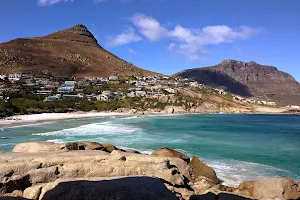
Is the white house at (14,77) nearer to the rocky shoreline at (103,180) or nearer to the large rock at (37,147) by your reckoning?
the large rock at (37,147)

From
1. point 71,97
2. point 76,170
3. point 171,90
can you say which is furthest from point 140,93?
point 76,170

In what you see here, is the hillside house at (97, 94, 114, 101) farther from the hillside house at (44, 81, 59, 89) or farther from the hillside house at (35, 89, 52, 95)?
the hillside house at (44, 81, 59, 89)

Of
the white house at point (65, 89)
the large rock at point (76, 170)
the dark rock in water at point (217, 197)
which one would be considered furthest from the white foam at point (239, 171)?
the white house at point (65, 89)

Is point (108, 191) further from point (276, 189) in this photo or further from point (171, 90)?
point (171, 90)

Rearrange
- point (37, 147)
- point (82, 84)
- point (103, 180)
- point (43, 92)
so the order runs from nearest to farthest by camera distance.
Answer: point (103, 180), point (37, 147), point (43, 92), point (82, 84)

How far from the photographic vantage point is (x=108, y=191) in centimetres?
732

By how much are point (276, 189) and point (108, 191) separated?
9.97 metres

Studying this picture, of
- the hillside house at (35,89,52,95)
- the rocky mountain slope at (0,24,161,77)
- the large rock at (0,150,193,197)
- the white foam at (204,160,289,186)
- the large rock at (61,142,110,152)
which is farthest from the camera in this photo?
the rocky mountain slope at (0,24,161,77)

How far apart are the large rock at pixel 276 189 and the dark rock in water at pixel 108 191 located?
8160 millimetres

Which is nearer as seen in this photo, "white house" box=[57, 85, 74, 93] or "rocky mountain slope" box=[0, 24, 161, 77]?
"white house" box=[57, 85, 74, 93]

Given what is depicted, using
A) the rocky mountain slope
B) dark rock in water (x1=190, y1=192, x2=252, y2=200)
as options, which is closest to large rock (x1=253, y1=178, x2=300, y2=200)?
dark rock in water (x1=190, y1=192, x2=252, y2=200)

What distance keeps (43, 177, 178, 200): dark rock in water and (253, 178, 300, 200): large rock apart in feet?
26.8

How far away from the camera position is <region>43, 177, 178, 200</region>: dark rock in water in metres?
7.18

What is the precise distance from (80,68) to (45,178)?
17072cm
